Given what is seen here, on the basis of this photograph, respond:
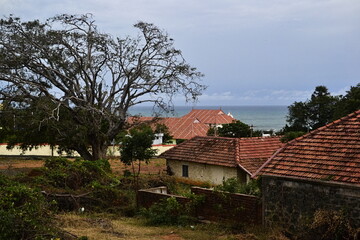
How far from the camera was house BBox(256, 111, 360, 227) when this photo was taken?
40.6 ft

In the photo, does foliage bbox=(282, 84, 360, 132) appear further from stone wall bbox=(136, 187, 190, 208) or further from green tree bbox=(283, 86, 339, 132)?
stone wall bbox=(136, 187, 190, 208)

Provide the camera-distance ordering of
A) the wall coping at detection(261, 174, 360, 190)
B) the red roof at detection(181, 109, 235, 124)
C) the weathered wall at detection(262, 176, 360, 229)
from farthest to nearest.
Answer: the red roof at detection(181, 109, 235, 124) → the weathered wall at detection(262, 176, 360, 229) → the wall coping at detection(261, 174, 360, 190)

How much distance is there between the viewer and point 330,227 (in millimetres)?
12180

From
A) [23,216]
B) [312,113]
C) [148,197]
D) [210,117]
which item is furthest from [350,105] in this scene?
[210,117]

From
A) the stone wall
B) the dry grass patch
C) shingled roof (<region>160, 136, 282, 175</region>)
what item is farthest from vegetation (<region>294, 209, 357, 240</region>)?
shingled roof (<region>160, 136, 282, 175</region>)

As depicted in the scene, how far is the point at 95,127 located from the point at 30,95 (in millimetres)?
4292

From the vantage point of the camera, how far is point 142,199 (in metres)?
A: 18.5

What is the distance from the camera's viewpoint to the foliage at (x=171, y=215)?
16.1 m

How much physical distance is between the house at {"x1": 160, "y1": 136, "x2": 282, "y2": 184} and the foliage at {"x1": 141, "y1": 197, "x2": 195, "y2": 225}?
10.2 metres

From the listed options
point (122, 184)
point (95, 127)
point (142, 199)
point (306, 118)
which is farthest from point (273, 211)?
point (306, 118)

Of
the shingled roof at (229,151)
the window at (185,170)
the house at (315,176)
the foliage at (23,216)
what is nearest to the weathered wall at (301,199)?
the house at (315,176)

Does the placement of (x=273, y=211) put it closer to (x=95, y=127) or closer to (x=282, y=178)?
(x=282, y=178)

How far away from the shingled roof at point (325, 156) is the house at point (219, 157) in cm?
1130

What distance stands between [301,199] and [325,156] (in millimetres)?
1479
